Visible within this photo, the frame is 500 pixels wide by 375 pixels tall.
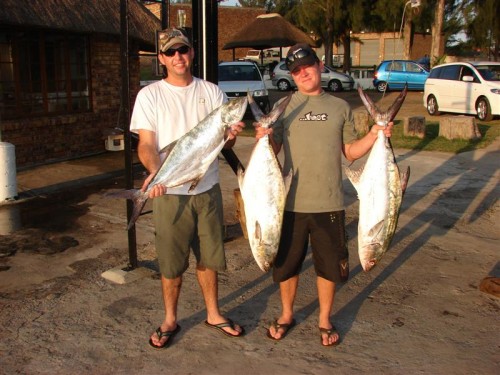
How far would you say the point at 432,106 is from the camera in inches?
692

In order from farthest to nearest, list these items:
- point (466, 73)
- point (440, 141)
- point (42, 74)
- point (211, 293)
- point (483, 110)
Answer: point (466, 73)
point (483, 110)
point (440, 141)
point (42, 74)
point (211, 293)

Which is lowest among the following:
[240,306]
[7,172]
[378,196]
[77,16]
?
[240,306]

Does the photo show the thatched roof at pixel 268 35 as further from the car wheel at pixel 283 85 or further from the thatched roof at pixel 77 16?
the thatched roof at pixel 77 16

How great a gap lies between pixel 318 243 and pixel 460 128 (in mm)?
10058

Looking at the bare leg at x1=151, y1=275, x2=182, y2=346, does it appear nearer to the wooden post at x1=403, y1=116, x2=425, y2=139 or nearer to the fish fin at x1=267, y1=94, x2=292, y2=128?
the fish fin at x1=267, y1=94, x2=292, y2=128

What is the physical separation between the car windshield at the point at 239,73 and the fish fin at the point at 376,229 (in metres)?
14.4

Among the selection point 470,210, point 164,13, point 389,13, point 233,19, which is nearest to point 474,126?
point 470,210

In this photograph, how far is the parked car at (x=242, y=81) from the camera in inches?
648

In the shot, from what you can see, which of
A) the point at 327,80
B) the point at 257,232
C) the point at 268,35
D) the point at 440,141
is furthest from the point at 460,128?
the point at 268,35

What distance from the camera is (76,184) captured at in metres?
8.41

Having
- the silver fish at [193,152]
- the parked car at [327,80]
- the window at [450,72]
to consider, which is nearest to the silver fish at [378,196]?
the silver fish at [193,152]

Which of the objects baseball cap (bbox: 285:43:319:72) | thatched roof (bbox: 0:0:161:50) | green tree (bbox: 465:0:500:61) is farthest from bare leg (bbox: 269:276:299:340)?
green tree (bbox: 465:0:500:61)

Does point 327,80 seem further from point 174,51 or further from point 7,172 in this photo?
point 174,51

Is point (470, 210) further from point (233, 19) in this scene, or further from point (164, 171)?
point (233, 19)
